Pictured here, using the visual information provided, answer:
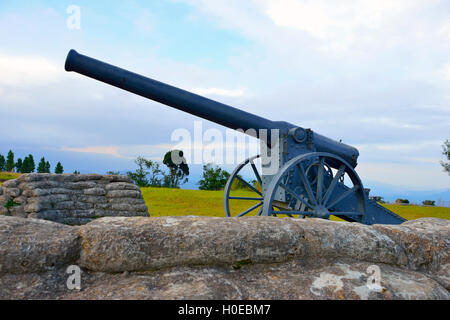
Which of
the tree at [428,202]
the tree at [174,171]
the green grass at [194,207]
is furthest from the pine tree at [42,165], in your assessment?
the tree at [428,202]

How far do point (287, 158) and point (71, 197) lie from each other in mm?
4966

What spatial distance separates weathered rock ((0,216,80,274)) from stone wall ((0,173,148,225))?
19.3 ft

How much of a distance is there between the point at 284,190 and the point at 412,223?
3.55 m

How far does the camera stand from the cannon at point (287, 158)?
6.05 m

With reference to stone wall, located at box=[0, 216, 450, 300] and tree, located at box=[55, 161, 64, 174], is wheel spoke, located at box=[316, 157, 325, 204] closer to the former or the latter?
stone wall, located at box=[0, 216, 450, 300]

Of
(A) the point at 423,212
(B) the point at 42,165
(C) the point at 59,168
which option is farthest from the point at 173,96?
(B) the point at 42,165

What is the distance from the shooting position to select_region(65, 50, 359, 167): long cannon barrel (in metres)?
5.93

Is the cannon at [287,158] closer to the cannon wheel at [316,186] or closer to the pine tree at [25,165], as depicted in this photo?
the cannon wheel at [316,186]

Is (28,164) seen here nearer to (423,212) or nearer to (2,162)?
(2,162)

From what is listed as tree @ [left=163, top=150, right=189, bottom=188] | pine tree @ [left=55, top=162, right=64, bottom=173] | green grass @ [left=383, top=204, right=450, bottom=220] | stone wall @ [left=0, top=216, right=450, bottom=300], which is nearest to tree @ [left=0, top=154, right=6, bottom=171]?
pine tree @ [left=55, top=162, right=64, bottom=173]

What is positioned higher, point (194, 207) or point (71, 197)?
point (71, 197)

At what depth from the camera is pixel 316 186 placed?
6.99 m

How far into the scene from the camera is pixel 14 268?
2.10 meters
